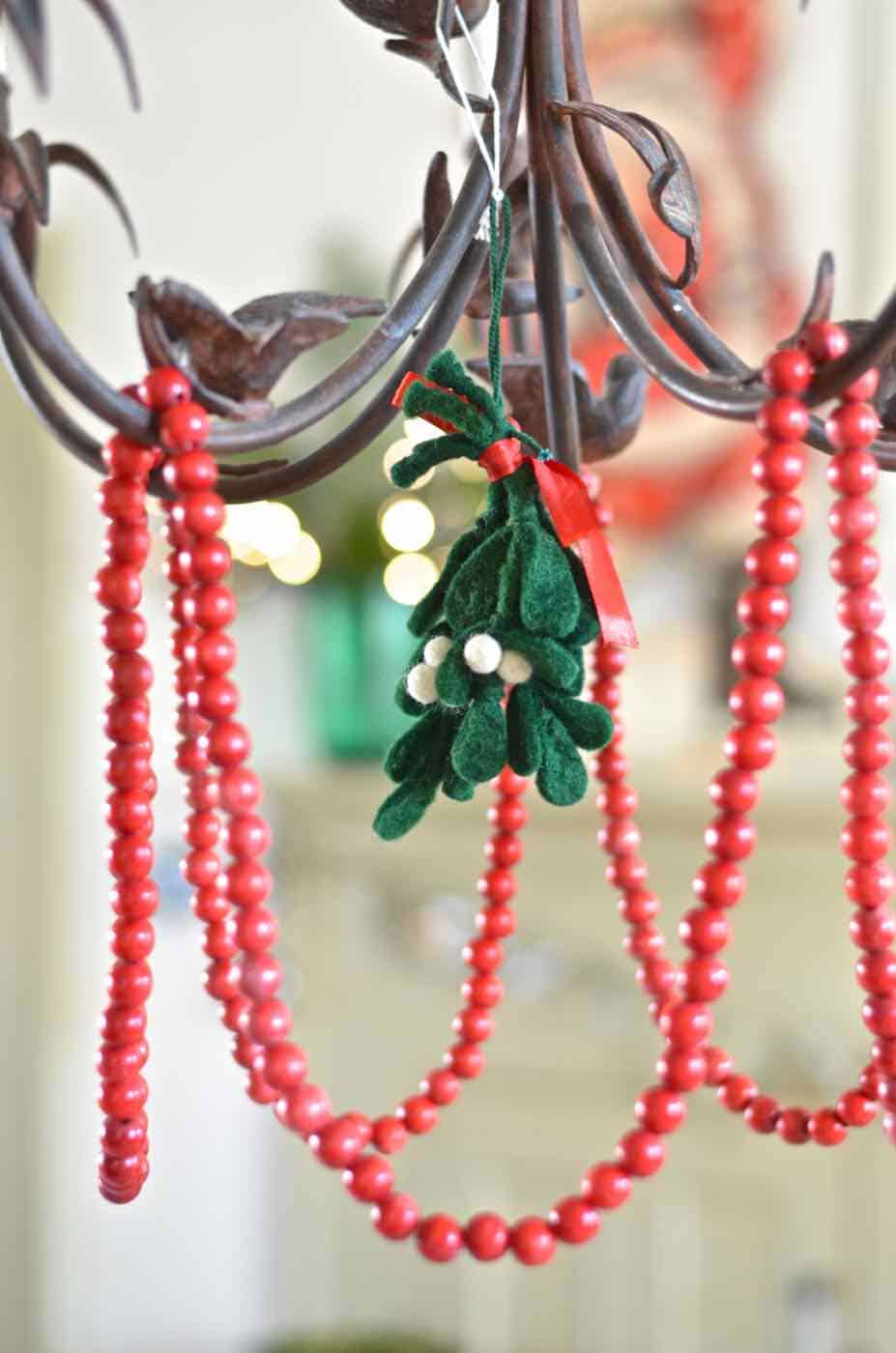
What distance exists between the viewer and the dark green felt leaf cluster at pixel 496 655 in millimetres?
416

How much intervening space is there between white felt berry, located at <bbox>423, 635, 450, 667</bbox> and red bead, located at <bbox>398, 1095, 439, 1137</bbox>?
0.13m

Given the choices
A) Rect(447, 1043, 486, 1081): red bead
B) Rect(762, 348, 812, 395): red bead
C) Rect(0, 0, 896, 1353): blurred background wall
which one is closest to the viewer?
Rect(762, 348, 812, 395): red bead

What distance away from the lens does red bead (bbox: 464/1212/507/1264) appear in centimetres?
43

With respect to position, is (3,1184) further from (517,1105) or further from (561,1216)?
(561,1216)

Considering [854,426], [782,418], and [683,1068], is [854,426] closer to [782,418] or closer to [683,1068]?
[782,418]

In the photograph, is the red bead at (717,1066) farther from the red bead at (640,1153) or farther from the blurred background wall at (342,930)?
the blurred background wall at (342,930)

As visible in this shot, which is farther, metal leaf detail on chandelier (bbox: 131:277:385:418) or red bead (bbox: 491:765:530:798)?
red bead (bbox: 491:765:530:798)

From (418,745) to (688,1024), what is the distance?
108mm

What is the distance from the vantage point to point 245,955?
0.41m

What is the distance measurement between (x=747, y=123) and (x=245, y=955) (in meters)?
1.57

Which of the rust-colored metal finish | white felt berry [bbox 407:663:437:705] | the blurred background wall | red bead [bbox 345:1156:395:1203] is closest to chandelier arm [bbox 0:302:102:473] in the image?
the rust-colored metal finish

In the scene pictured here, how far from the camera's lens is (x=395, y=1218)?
0.42 meters

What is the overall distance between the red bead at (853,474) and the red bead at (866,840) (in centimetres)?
9

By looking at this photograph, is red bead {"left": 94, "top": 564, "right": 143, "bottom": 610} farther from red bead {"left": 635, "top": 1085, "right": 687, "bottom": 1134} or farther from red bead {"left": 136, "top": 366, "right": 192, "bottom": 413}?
red bead {"left": 635, "top": 1085, "right": 687, "bottom": 1134}
